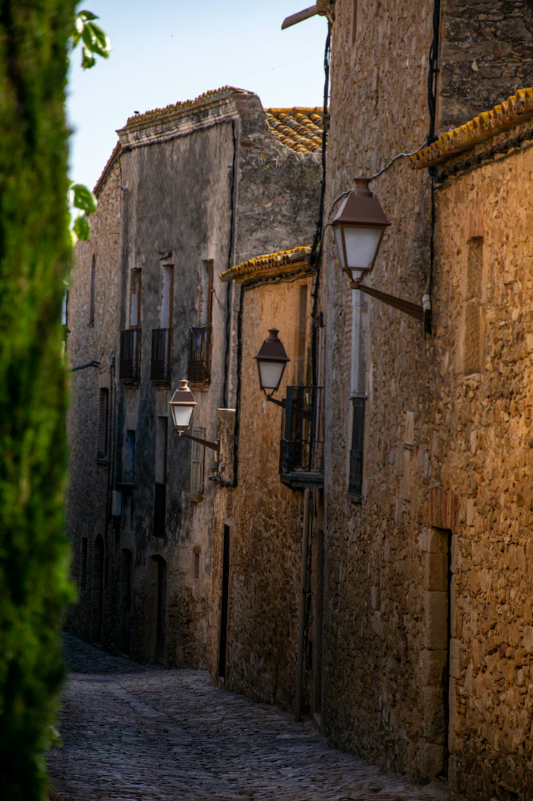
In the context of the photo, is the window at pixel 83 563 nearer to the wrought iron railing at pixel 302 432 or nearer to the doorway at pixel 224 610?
the doorway at pixel 224 610

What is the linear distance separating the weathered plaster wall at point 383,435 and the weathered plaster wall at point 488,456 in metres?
0.53

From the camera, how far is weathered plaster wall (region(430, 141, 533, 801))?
20.4 feet

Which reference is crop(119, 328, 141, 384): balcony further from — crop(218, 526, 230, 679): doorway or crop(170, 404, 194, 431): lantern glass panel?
crop(218, 526, 230, 679): doorway

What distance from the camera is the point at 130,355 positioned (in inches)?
894

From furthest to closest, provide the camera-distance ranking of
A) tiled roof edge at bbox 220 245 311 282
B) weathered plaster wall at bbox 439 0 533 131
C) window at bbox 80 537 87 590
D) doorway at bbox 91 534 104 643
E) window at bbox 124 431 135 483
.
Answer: window at bbox 80 537 87 590 < doorway at bbox 91 534 104 643 < window at bbox 124 431 135 483 < tiled roof edge at bbox 220 245 311 282 < weathered plaster wall at bbox 439 0 533 131

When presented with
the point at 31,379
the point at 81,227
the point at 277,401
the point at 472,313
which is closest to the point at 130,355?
the point at 277,401

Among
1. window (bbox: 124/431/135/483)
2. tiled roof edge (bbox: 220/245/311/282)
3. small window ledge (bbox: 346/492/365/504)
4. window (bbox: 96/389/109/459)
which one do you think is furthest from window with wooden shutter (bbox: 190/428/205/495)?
small window ledge (bbox: 346/492/365/504)

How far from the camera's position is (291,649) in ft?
41.1

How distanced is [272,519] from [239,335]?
9.89 feet

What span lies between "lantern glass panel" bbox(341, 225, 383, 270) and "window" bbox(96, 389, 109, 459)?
1817cm

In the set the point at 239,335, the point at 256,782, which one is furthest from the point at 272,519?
the point at 256,782

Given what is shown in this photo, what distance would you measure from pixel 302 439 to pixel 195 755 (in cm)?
409

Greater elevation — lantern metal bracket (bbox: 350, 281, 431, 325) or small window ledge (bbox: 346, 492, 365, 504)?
lantern metal bracket (bbox: 350, 281, 431, 325)

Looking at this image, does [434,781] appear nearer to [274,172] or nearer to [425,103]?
[425,103]
